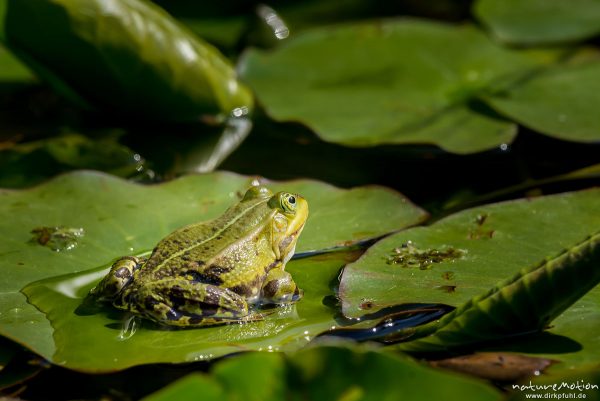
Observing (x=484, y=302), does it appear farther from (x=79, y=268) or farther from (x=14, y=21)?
(x=14, y=21)

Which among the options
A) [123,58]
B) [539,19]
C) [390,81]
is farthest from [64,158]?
[539,19]

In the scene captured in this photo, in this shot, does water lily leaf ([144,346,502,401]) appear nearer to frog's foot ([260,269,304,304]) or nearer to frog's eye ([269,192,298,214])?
frog's foot ([260,269,304,304])

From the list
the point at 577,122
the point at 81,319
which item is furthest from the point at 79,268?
the point at 577,122

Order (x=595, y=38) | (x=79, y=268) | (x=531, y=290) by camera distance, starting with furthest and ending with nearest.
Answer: (x=595, y=38)
(x=79, y=268)
(x=531, y=290)

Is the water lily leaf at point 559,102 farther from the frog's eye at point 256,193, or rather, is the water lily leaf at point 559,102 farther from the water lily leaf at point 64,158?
the water lily leaf at point 64,158

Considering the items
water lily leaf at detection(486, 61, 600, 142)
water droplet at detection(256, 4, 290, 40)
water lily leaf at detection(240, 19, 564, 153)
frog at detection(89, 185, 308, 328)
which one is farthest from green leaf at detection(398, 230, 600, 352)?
water droplet at detection(256, 4, 290, 40)

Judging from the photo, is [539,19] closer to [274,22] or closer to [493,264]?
[274,22]

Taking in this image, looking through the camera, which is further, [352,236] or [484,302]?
[352,236]
